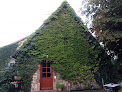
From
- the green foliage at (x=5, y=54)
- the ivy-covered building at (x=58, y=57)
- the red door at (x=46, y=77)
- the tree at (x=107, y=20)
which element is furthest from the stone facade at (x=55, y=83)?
the green foliage at (x=5, y=54)

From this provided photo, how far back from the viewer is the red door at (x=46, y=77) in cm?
966

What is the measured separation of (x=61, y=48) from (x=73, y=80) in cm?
272

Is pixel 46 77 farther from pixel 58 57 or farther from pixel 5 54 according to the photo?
pixel 5 54

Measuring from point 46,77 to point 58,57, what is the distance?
1856 millimetres

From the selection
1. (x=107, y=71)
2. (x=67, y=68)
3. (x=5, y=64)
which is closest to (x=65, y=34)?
(x=67, y=68)

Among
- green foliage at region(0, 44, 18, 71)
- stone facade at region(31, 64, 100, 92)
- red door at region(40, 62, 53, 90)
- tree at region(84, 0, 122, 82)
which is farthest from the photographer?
green foliage at region(0, 44, 18, 71)

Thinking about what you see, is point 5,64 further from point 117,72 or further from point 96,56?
point 117,72

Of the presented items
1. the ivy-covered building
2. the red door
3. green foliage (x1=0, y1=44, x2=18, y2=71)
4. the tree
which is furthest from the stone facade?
green foliage (x1=0, y1=44, x2=18, y2=71)

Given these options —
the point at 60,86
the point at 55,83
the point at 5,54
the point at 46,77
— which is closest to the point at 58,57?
the point at 46,77

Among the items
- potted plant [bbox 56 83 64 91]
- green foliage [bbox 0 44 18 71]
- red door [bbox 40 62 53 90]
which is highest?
green foliage [bbox 0 44 18 71]

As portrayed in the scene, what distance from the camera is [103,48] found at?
1062cm

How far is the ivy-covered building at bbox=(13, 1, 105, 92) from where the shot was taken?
367 inches

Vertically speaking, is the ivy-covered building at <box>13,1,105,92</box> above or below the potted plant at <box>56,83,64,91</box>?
above

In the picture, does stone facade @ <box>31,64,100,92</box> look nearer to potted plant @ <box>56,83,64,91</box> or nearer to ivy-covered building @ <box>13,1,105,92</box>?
ivy-covered building @ <box>13,1,105,92</box>
